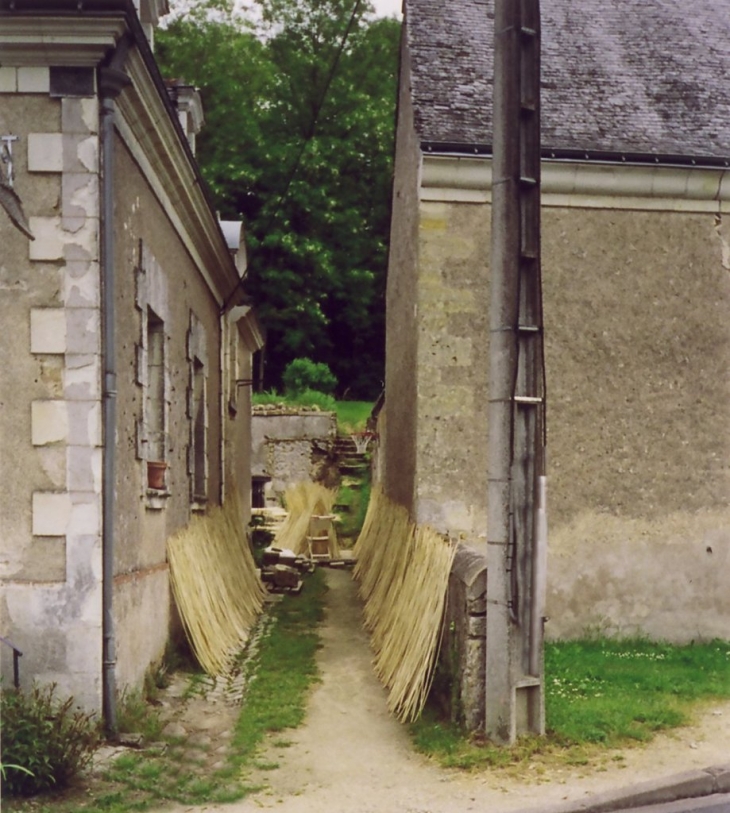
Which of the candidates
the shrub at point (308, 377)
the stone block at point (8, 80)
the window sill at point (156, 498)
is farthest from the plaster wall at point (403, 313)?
the shrub at point (308, 377)

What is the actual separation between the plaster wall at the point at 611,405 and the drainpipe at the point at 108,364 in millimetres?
4072

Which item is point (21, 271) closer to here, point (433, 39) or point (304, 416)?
point (433, 39)

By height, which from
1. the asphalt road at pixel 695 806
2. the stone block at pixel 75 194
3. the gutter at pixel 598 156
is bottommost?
the asphalt road at pixel 695 806

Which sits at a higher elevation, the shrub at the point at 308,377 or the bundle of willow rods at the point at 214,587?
the shrub at the point at 308,377

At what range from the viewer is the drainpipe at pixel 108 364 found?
22.5ft

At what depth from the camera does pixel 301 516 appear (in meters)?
18.9

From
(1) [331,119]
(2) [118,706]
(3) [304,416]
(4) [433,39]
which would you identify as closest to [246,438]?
(3) [304,416]

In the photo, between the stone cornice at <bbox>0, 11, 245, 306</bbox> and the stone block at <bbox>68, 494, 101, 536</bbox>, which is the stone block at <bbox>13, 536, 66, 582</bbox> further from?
the stone cornice at <bbox>0, 11, 245, 306</bbox>

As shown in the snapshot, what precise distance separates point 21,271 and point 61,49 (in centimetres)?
151

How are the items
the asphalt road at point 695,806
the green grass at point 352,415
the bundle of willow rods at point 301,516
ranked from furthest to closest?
the green grass at point 352,415 < the bundle of willow rods at point 301,516 < the asphalt road at point 695,806

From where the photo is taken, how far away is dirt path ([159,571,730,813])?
19.9 ft

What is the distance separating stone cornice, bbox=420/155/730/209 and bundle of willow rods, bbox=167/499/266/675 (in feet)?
14.4

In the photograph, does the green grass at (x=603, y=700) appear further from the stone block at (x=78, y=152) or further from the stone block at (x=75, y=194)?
the stone block at (x=78, y=152)

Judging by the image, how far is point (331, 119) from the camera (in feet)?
113
